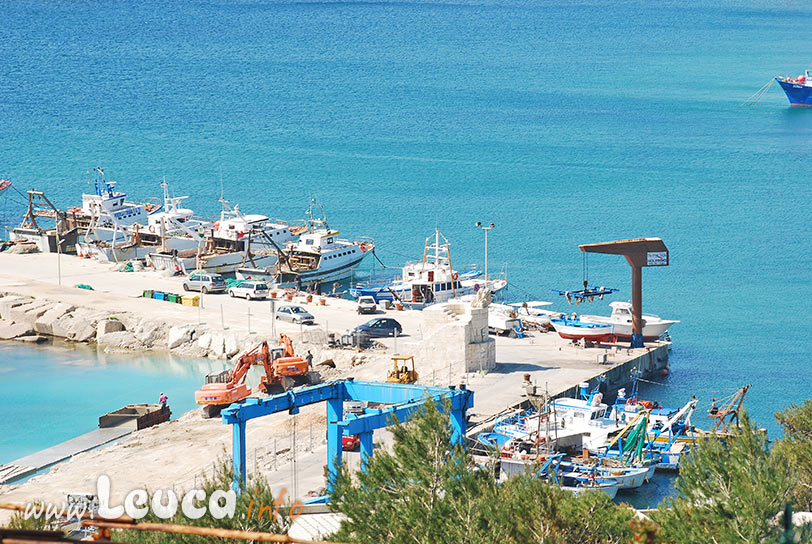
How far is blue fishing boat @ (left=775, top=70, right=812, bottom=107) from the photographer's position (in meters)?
159

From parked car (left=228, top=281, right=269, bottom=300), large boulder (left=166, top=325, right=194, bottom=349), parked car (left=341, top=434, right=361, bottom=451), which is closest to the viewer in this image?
parked car (left=341, top=434, right=361, bottom=451)

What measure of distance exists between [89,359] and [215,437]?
59.7ft

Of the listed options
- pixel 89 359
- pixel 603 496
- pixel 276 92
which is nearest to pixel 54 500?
pixel 603 496

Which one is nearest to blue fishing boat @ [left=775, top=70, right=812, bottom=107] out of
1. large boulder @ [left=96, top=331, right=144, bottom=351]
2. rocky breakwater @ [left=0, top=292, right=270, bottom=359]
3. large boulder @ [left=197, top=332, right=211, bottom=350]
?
rocky breakwater @ [left=0, top=292, right=270, bottom=359]

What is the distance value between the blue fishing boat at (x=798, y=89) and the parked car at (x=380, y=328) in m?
115

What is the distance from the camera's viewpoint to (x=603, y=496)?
2427cm

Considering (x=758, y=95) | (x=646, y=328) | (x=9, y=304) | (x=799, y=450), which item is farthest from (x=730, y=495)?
(x=758, y=95)

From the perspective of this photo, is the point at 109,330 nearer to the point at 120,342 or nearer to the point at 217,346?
the point at 120,342

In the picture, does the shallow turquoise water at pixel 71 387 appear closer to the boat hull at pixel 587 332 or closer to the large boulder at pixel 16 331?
the large boulder at pixel 16 331

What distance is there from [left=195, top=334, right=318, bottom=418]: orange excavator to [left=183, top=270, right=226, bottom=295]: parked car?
681 inches

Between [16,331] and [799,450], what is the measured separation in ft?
148

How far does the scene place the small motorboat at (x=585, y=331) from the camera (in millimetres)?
56906

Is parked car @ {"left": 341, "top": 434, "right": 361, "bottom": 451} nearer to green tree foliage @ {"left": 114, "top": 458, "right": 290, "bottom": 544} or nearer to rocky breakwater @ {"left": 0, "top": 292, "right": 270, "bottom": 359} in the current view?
rocky breakwater @ {"left": 0, "top": 292, "right": 270, "bottom": 359}

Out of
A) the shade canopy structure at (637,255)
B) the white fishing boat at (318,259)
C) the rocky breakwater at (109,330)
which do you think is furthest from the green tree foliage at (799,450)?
the white fishing boat at (318,259)
